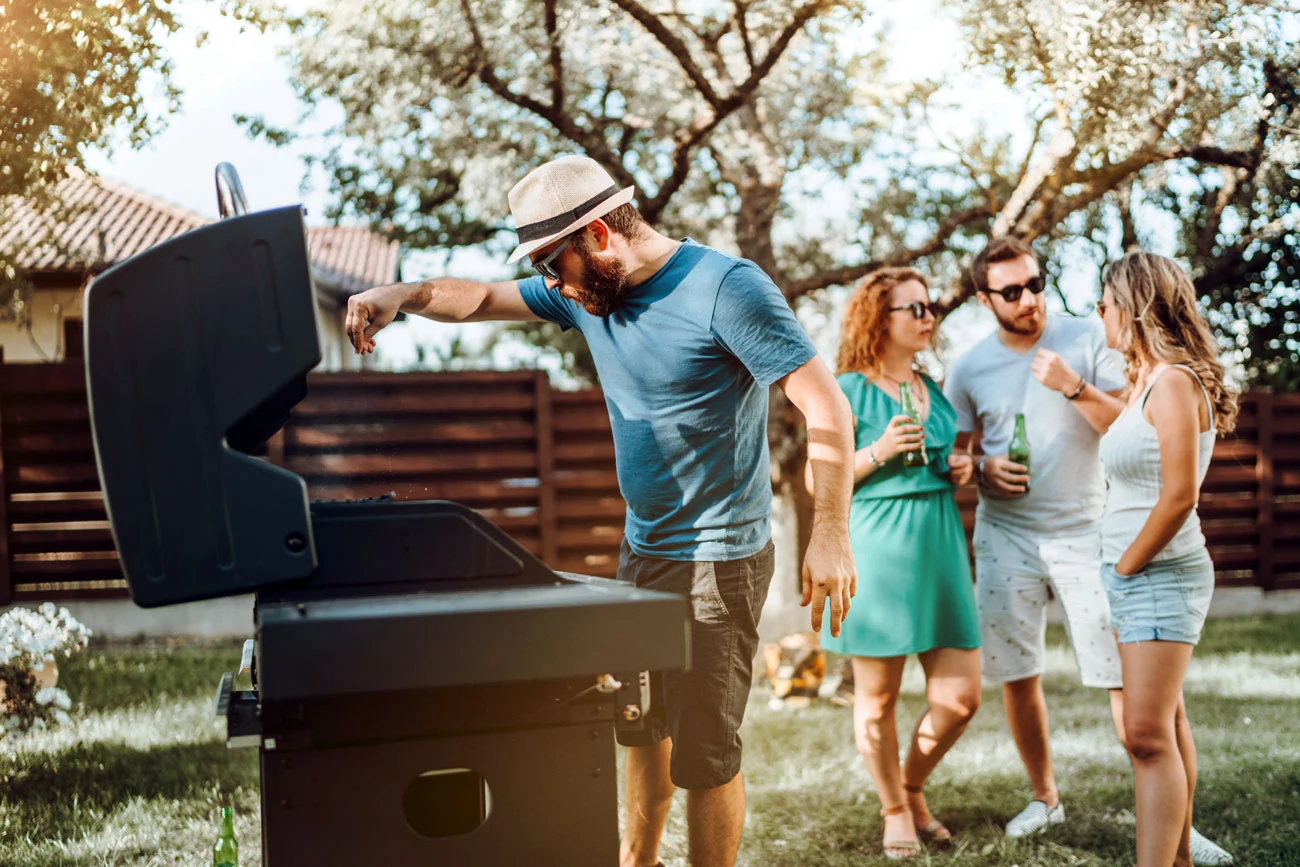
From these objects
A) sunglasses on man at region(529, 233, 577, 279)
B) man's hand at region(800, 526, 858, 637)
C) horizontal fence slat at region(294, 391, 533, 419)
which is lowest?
man's hand at region(800, 526, 858, 637)

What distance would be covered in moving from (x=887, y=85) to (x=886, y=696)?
669cm

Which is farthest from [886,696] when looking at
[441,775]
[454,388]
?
[454,388]

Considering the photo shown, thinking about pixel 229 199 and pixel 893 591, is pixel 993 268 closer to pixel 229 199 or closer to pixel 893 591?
pixel 893 591

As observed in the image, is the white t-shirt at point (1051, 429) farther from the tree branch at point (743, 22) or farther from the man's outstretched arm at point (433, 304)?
the tree branch at point (743, 22)

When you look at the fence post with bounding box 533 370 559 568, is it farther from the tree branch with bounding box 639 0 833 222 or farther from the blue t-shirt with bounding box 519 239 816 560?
the blue t-shirt with bounding box 519 239 816 560

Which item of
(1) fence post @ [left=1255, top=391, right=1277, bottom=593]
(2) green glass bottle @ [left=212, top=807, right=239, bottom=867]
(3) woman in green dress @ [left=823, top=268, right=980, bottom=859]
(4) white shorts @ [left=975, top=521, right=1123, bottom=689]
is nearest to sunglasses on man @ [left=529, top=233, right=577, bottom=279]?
(3) woman in green dress @ [left=823, top=268, right=980, bottom=859]

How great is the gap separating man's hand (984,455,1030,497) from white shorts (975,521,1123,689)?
0.18m

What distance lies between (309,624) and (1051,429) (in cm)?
272

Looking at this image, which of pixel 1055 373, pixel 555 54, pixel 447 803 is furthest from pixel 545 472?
pixel 447 803

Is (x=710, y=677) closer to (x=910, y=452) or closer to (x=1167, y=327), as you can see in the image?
(x=910, y=452)

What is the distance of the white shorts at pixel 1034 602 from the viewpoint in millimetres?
3340

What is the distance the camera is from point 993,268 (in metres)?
3.47

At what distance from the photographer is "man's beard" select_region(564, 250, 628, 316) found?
88.7 inches

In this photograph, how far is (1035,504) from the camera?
344cm
